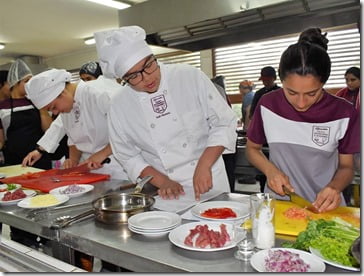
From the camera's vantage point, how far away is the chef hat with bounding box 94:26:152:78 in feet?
5.11

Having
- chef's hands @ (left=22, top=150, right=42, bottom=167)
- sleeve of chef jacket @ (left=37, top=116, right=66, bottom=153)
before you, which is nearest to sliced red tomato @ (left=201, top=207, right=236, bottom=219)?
sleeve of chef jacket @ (left=37, top=116, right=66, bottom=153)

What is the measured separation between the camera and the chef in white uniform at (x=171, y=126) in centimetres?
173

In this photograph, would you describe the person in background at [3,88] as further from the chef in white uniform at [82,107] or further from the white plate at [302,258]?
the white plate at [302,258]

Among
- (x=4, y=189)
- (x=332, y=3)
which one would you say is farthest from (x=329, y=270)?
(x=332, y=3)

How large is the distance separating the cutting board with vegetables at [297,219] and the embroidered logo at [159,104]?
715mm

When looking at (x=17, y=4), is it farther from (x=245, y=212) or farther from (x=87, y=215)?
(x=245, y=212)

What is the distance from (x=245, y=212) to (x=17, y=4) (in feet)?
17.0

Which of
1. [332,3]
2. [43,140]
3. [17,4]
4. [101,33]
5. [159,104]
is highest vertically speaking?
[17,4]

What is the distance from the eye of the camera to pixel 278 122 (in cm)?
162

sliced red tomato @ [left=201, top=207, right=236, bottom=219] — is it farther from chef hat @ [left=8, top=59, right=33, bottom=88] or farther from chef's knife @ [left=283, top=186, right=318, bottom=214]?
chef hat @ [left=8, top=59, right=33, bottom=88]

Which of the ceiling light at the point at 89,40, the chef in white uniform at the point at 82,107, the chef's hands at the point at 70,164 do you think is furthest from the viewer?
the ceiling light at the point at 89,40

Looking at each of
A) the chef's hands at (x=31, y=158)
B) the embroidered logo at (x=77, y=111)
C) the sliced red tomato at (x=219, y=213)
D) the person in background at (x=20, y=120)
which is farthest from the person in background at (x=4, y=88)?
the sliced red tomato at (x=219, y=213)

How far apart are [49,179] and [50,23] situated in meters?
4.94

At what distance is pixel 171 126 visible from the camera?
173cm
